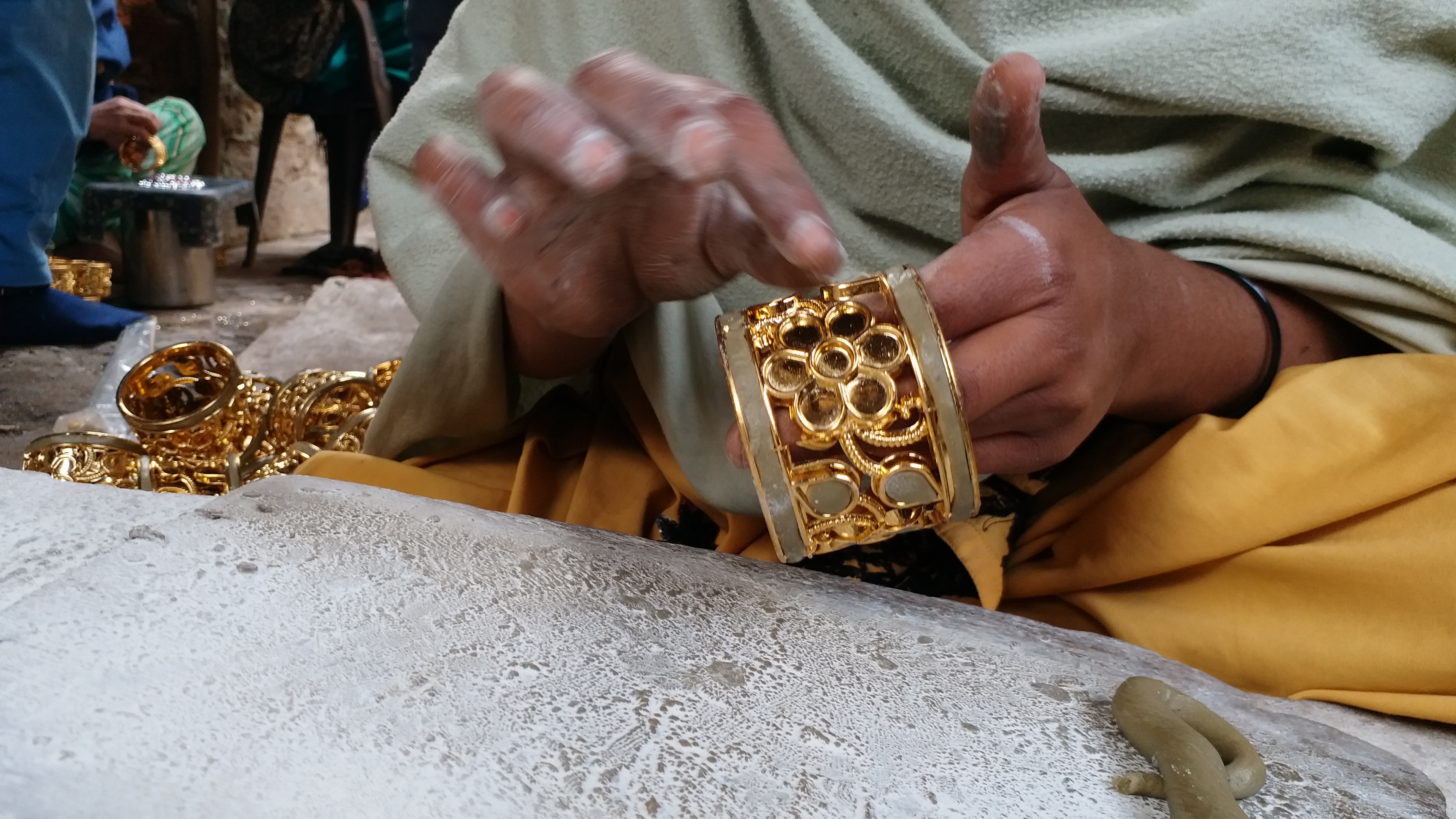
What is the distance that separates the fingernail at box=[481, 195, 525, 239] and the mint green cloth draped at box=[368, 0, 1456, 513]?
19 cm

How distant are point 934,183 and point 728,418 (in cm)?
25

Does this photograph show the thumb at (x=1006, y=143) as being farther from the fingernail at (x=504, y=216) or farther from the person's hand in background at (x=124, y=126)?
the person's hand in background at (x=124, y=126)

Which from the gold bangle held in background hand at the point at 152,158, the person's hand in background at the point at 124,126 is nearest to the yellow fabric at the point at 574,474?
A: the person's hand in background at the point at 124,126

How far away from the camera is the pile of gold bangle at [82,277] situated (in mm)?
1745

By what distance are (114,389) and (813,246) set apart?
1.31 m

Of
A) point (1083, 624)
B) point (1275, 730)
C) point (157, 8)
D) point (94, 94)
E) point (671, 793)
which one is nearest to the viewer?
point (671, 793)

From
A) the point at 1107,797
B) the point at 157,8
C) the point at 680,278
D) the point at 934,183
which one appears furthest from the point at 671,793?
the point at 157,8

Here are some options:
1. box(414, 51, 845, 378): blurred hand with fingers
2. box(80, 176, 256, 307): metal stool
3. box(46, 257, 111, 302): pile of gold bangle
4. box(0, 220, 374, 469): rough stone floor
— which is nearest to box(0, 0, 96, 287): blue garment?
box(0, 220, 374, 469): rough stone floor

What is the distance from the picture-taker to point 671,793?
337 mm

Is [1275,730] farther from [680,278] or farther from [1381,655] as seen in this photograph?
[680,278]

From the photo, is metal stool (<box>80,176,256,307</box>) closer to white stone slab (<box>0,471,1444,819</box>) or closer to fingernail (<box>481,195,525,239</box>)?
white stone slab (<box>0,471,1444,819</box>)

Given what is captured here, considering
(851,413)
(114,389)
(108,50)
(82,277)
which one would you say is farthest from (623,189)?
(108,50)

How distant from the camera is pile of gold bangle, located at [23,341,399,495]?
0.93 metres

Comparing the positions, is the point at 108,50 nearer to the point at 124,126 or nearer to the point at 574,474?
the point at 124,126
